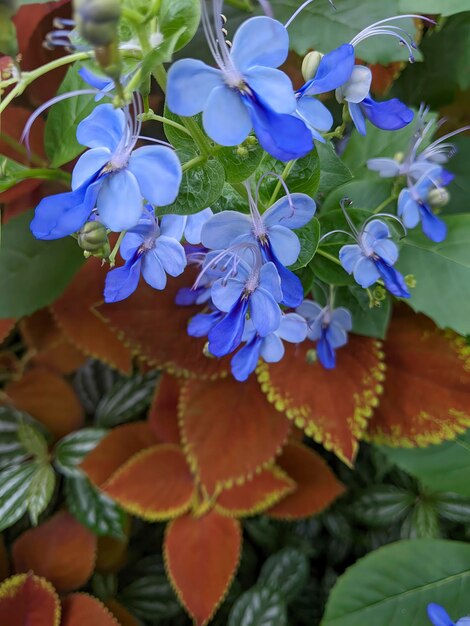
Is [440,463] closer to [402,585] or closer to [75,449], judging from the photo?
[402,585]

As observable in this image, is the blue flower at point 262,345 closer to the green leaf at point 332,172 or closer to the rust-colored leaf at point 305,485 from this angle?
the green leaf at point 332,172

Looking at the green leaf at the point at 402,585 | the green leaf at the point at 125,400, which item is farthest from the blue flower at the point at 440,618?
the green leaf at the point at 125,400

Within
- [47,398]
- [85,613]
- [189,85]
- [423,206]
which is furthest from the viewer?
[47,398]

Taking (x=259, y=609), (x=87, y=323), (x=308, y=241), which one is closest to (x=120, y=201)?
(x=308, y=241)

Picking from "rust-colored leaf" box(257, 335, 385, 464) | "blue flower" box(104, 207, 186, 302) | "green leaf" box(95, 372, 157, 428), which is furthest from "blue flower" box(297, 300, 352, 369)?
"green leaf" box(95, 372, 157, 428)

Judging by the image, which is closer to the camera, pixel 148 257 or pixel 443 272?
pixel 148 257

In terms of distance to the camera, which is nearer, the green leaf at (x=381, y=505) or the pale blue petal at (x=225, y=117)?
the pale blue petal at (x=225, y=117)

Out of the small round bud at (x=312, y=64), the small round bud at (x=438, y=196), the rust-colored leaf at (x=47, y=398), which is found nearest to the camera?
the small round bud at (x=312, y=64)

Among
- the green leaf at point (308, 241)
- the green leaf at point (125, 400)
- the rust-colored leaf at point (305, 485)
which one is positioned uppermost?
the green leaf at point (308, 241)
